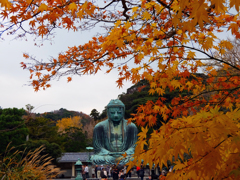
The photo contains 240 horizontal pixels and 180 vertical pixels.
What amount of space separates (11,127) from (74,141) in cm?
1431

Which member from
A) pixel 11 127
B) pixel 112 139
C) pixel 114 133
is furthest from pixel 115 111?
pixel 11 127

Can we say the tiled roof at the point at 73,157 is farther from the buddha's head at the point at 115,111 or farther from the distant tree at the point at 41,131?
the buddha's head at the point at 115,111

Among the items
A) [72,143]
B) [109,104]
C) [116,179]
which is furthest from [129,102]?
[116,179]

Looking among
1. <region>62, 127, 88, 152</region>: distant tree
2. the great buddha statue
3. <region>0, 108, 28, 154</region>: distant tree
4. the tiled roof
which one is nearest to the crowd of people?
the great buddha statue

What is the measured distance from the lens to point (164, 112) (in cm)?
602

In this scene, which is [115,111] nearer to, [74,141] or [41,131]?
[41,131]

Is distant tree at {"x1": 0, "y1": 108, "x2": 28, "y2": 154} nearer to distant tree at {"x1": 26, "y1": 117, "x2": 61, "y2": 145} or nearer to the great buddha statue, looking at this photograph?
distant tree at {"x1": 26, "y1": 117, "x2": 61, "y2": 145}

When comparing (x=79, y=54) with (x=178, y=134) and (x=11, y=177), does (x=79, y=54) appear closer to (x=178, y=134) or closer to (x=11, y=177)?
(x=11, y=177)

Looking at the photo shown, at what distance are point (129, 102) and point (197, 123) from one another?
31064 mm

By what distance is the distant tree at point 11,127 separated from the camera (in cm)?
1856

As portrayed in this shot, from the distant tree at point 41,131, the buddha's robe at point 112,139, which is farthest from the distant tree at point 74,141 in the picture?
the buddha's robe at point 112,139

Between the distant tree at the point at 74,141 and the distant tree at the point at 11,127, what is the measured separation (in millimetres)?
12641

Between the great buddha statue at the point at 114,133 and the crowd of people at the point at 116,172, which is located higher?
the great buddha statue at the point at 114,133

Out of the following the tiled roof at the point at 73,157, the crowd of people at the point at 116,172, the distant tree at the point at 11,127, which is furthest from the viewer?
the tiled roof at the point at 73,157
